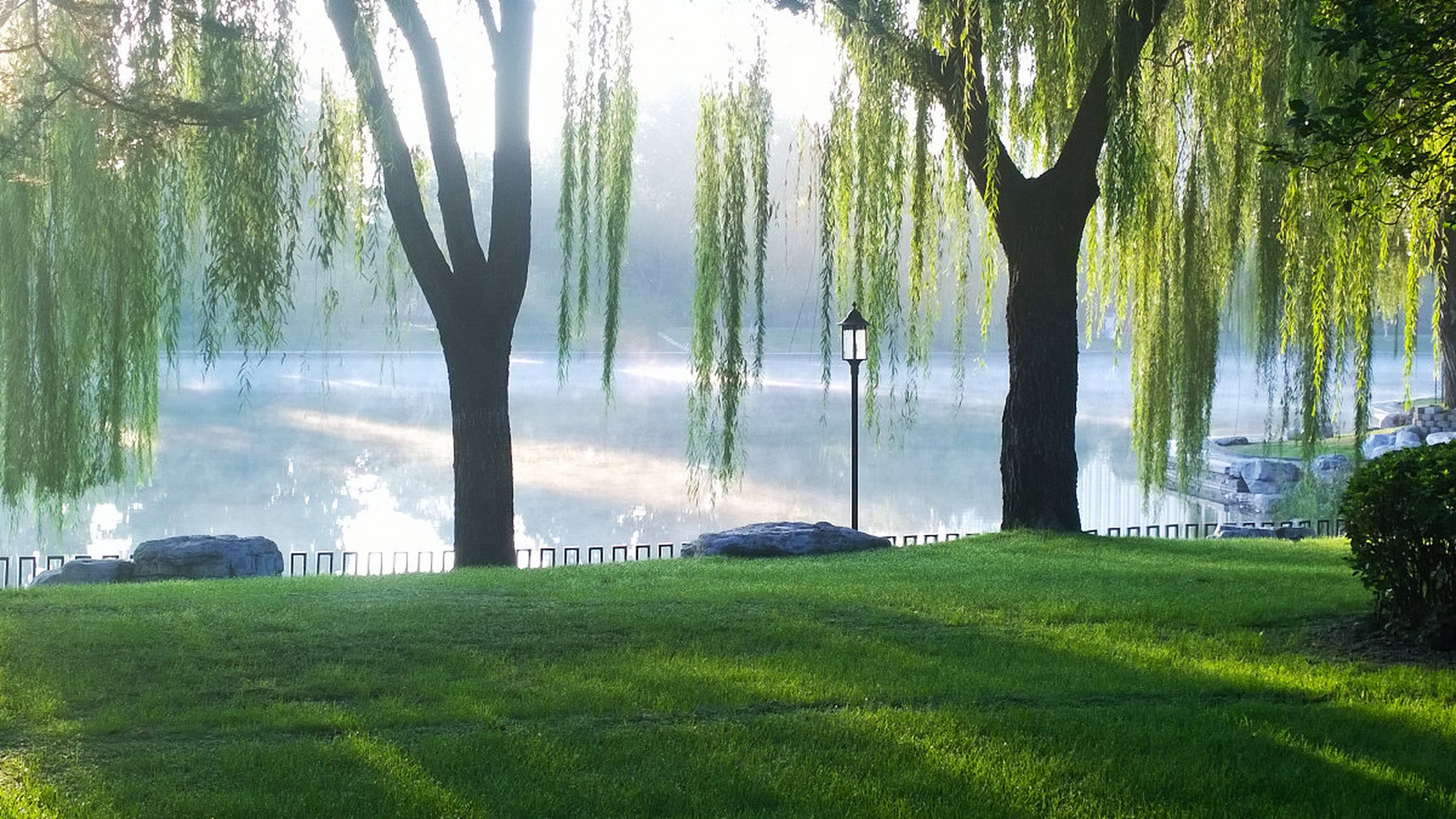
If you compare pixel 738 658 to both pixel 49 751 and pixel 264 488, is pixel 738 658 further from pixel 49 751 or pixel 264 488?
pixel 264 488

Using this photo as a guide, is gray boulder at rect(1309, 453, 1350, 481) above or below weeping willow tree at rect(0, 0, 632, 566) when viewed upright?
below

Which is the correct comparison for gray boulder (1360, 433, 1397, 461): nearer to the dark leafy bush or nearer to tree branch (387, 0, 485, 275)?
tree branch (387, 0, 485, 275)

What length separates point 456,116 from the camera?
377 inches

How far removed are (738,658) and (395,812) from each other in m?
2.00

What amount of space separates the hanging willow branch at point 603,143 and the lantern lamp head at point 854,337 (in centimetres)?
310

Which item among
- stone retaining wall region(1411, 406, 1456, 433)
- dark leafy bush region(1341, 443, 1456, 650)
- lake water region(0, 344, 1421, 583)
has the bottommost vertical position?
lake water region(0, 344, 1421, 583)

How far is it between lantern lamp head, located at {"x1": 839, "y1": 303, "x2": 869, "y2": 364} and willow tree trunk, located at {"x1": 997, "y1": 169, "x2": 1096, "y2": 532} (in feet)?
5.43

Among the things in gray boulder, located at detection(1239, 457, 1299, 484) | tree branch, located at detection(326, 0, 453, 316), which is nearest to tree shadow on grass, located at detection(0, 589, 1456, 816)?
tree branch, located at detection(326, 0, 453, 316)

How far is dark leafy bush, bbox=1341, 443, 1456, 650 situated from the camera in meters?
5.17

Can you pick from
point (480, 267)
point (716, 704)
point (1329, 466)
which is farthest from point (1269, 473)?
point (716, 704)

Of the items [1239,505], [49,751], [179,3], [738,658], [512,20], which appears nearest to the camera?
[49,751]

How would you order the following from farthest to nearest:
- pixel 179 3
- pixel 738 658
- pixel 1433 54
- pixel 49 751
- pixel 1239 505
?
pixel 1239 505, pixel 179 3, pixel 738 658, pixel 1433 54, pixel 49 751

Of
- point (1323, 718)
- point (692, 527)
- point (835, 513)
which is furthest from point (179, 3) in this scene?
point (835, 513)

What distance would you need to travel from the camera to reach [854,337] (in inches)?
466
